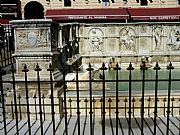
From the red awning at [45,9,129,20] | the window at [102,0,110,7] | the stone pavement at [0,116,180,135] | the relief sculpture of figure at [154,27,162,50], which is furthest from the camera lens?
the window at [102,0,110,7]

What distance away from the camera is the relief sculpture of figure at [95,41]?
15055 millimetres

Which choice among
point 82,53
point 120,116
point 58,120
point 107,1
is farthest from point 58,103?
point 107,1

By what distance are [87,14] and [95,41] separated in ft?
31.9

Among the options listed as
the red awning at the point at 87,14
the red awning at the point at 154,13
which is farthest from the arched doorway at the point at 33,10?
the red awning at the point at 154,13

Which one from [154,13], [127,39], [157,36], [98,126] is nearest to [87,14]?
[154,13]

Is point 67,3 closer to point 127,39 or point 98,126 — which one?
point 127,39

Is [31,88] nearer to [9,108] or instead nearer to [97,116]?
[9,108]

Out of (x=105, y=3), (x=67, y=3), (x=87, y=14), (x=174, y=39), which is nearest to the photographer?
(x=174, y=39)

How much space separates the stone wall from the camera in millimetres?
14945

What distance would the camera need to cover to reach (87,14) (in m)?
24.4

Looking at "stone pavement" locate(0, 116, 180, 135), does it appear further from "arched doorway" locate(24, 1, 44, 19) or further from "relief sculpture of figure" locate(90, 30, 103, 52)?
"arched doorway" locate(24, 1, 44, 19)

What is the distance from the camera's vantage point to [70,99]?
672 centimetres

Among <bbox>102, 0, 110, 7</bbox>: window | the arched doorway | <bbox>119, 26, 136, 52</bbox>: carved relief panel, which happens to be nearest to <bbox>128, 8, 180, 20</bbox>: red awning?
<bbox>102, 0, 110, 7</bbox>: window

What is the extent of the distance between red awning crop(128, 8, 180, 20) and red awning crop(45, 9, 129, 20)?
0.80 meters
